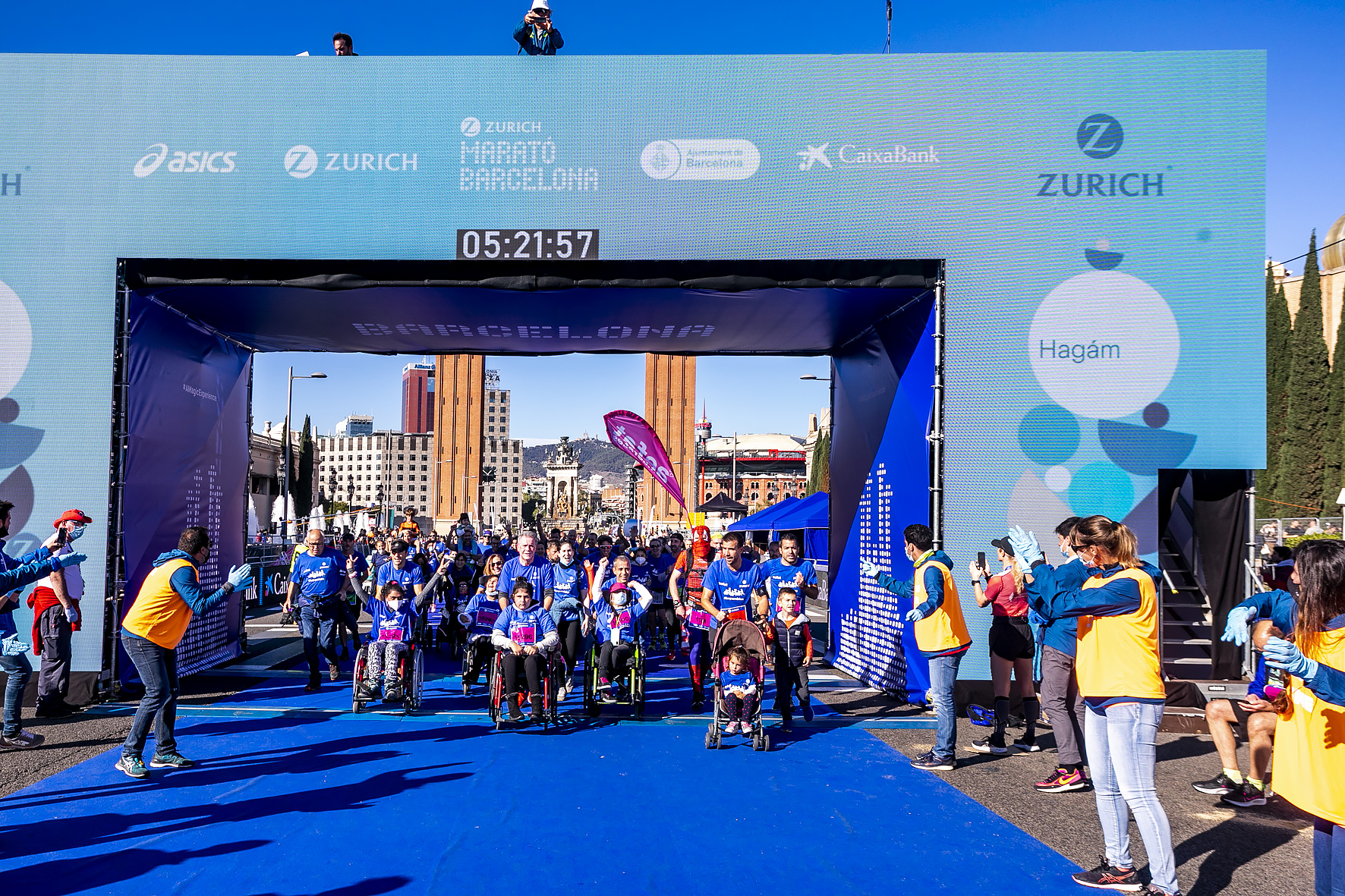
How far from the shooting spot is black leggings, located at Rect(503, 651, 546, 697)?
7.91 m

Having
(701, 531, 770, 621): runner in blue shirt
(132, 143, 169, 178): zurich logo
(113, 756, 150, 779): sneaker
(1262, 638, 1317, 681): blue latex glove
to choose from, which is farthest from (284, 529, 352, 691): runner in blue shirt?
(1262, 638, 1317, 681): blue latex glove

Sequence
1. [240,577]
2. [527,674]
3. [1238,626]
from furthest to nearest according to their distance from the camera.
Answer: [527,674]
[240,577]
[1238,626]

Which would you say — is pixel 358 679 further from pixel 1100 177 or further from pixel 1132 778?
pixel 1100 177

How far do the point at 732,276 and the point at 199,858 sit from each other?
6.59 meters

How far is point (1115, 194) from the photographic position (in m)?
8.50

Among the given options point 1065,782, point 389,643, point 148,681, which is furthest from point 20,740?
point 1065,782

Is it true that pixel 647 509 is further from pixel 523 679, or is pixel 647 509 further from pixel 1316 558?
pixel 1316 558

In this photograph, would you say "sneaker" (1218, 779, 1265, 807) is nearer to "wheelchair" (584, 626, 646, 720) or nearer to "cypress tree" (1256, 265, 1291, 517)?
"wheelchair" (584, 626, 646, 720)


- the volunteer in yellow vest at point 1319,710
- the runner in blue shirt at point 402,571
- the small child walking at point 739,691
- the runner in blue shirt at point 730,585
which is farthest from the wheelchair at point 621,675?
the volunteer in yellow vest at point 1319,710

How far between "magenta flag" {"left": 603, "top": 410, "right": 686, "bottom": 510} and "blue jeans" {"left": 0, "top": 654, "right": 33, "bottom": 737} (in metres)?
10.8

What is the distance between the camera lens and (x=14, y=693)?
685 cm

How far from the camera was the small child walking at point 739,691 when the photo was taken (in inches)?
292

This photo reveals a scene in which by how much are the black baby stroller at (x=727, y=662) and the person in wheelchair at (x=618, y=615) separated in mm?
1246

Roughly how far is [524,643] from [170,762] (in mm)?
2967
